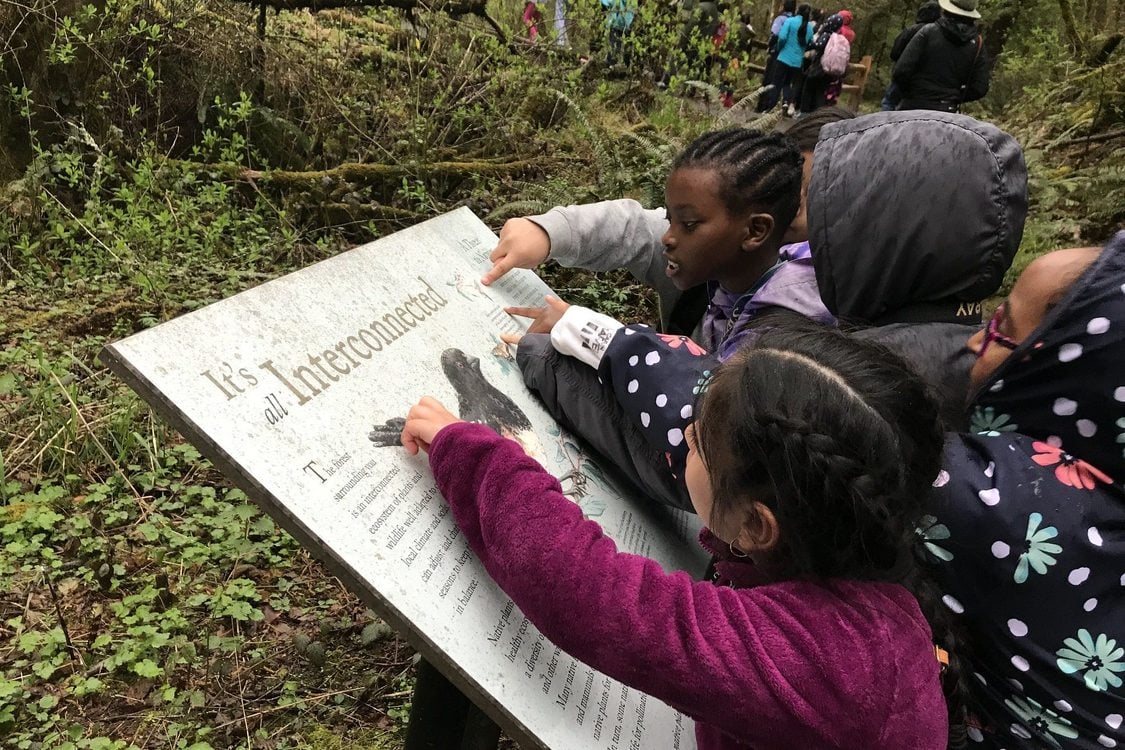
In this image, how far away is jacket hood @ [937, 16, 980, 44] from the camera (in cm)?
693

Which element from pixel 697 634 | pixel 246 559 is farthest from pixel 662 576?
pixel 246 559

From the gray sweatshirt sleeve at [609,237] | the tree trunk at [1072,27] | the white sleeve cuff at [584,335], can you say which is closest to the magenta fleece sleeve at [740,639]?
the white sleeve cuff at [584,335]

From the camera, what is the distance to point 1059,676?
120cm

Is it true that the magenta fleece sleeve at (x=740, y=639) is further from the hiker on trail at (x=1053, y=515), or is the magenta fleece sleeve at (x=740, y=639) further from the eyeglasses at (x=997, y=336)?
the eyeglasses at (x=997, y=336)

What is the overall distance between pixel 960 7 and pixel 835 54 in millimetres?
3221

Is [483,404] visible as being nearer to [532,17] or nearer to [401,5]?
[401,5]

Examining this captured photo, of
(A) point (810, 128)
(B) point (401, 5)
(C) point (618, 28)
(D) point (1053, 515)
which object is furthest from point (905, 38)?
(D) point (1053, 515)

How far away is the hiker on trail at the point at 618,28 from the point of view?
683 centimetres

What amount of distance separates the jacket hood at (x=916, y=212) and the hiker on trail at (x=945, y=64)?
20.9ft

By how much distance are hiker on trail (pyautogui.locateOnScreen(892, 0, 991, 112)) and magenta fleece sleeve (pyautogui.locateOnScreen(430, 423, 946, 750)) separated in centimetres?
726

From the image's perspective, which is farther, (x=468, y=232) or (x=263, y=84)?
(x=263, y=84)

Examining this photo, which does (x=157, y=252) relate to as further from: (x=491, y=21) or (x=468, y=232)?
(x=491, y=21)

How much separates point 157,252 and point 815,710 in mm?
4120

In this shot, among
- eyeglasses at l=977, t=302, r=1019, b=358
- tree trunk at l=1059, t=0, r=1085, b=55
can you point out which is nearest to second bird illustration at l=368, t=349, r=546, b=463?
eyeglasses at l=977, t=302, r=1019, b=358
